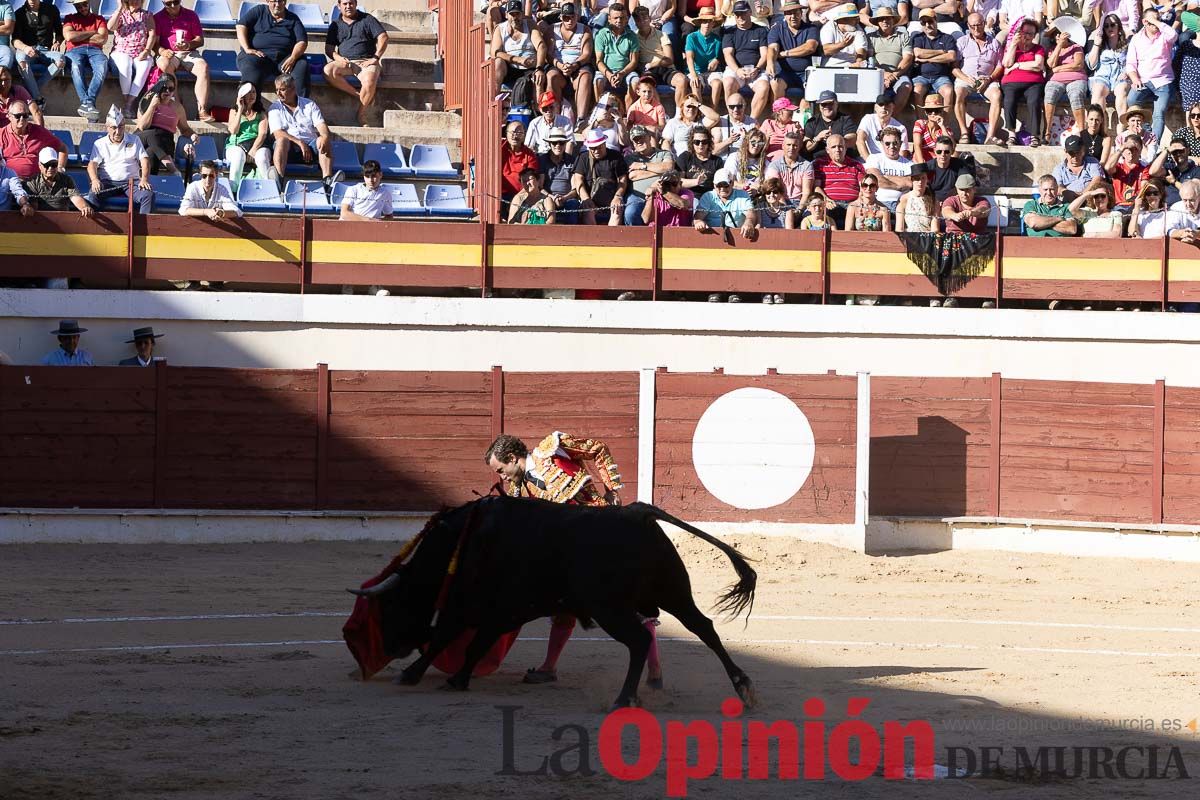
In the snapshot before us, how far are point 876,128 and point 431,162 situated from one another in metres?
3.90

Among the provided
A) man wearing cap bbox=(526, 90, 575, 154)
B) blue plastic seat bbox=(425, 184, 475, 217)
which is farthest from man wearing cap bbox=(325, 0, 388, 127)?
man wearing cap bbox=(526, 90, 575, 154)

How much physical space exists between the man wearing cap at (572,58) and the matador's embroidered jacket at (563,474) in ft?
24.4

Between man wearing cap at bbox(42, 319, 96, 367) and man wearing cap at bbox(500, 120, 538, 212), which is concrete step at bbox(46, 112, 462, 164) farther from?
man wearing cap at bbox(42, 319, 96, 367)

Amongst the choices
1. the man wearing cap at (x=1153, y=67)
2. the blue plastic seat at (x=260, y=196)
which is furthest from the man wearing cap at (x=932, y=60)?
the blue plastic seat at (x=260, y=196)

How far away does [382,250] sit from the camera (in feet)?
43.6

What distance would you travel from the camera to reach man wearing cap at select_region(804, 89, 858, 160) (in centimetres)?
1421

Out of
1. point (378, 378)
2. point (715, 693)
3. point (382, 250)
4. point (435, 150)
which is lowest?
point (715, 693)

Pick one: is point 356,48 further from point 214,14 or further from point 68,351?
point 68,351

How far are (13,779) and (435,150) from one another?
10.3 m

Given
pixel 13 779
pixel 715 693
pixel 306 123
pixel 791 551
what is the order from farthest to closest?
pixel 306 123
pixel 791 551
pixel 715 693
pixel 13 779

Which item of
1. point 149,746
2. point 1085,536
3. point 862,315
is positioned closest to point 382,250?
point 862,315

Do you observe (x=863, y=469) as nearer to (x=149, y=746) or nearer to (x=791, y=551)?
(x=791, y=551)

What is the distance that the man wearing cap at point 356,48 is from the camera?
15352 mm

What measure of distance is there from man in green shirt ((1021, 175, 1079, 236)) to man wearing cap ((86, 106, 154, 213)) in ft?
23.5
